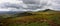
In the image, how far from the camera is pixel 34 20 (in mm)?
863

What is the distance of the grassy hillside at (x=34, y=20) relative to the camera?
811 millimetres

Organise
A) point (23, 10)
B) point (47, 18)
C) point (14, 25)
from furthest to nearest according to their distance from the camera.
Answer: point (23, 10) < point (47, 18) < point (14, 25)

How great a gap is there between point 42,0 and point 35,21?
1.25 feet

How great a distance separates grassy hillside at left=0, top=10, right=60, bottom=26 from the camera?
81cm

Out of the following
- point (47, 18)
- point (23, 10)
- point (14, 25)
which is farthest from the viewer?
point (23, 10)

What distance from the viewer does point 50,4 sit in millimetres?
1150

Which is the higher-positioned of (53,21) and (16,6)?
(16,6)

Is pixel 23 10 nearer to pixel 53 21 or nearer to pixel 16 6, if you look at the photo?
pixel 16 6

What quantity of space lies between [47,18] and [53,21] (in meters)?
0.06

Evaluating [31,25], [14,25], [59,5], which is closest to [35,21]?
[31,25]

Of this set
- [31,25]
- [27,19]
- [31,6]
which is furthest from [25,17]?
[31,6]

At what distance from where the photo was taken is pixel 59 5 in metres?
1.13

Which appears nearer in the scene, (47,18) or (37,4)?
(47,18)

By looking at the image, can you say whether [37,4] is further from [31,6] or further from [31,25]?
[31,25]
